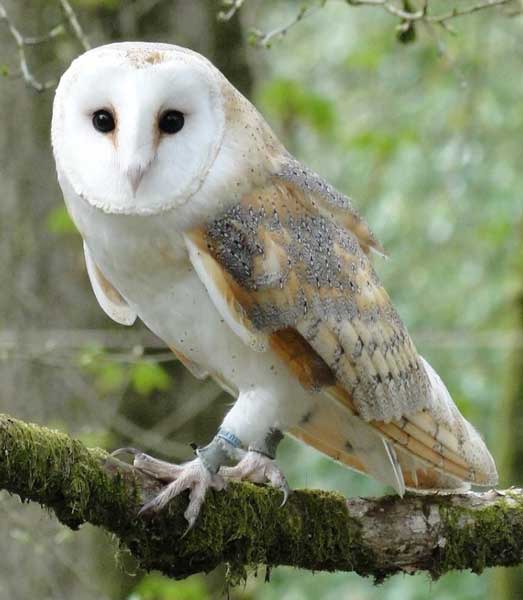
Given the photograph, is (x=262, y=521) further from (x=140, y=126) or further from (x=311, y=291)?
(x=140, y=126)

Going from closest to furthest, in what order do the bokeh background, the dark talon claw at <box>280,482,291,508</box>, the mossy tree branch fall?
the mossy tree branch < the dark talon claw at <box>280,482,291,508</box> < the bokeh background

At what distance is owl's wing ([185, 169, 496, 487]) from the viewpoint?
3.10 metres

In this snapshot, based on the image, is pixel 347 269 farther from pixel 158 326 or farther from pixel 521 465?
pixel 521 465

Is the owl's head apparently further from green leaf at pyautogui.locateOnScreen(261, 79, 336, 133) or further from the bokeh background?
green leaf at pyautogui.locateOnScreen(261, 79, 336, 133)

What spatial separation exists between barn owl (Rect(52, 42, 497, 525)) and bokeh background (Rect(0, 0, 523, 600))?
2.08 feet

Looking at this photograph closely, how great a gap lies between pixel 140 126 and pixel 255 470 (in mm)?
1030

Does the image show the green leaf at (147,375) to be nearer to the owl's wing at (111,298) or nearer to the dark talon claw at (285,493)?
the owl's wing at (111,298)

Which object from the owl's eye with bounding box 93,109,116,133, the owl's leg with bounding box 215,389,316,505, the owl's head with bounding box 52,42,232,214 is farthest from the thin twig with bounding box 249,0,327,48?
the owl's leg with bounding box 215,389,316,505

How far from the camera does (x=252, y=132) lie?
318 centimetres

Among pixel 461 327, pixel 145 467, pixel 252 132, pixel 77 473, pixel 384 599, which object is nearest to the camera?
pixel 77 473

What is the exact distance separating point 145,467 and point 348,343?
2.22ft

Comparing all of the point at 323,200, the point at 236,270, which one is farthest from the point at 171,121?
the point at 323,200

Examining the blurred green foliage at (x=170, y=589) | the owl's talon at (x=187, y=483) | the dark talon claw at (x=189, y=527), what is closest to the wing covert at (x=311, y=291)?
the owl's talon at (x=187, y=483)

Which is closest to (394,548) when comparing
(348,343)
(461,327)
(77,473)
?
(348,343)
